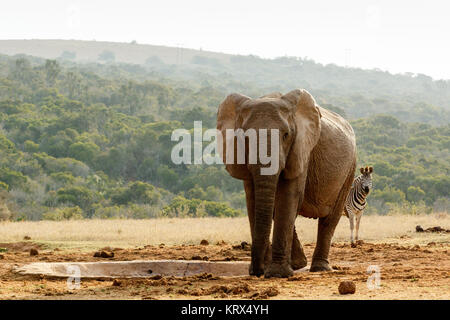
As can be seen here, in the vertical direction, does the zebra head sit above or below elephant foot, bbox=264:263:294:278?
above

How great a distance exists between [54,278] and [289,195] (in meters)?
3.27

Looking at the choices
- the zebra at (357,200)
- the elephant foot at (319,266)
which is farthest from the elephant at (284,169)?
the zebra at (357,200)

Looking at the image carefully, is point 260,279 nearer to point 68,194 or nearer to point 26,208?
point 26,208

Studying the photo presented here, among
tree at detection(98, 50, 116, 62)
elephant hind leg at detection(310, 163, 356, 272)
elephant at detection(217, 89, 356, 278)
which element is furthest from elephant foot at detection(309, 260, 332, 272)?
tree at detection(98, 50, 116, 62)

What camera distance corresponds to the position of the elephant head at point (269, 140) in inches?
343

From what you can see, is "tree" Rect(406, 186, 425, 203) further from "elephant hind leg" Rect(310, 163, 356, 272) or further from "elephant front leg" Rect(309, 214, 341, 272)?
"elephant front leg" Rect(309, 214, 341, 272)

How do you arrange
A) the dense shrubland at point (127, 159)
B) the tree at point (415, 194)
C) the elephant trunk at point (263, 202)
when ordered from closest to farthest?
the elephant trunk at point (263, 202), the dense shrubland at point (127, 159), the tree at point (415, 194)

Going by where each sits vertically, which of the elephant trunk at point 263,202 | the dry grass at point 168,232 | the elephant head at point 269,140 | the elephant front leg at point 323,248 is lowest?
the dry grass at point 168,232

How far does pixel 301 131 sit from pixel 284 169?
57cm

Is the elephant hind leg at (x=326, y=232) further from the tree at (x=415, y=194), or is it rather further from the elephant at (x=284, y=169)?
the tree at (x=415, y=194)

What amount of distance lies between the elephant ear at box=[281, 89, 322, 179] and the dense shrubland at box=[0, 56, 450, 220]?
19.3 meters

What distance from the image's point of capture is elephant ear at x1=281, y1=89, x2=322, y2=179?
9.08m

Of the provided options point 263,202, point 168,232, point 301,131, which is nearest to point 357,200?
point 168,232

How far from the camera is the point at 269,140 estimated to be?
342 inches
